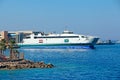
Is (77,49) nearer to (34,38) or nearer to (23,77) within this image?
(34,38)

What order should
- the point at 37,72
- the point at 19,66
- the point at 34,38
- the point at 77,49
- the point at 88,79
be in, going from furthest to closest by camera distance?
the point at 34,38
the point at 77,49
the point at 19,66
the point at 37,72
the point at 88,79

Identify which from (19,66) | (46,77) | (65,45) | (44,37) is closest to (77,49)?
(65,45)

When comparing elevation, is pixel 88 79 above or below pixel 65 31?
below

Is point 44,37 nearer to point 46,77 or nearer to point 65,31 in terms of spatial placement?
point 65,31

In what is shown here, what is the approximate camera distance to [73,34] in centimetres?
11906

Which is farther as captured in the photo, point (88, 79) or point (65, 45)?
point (65, 45)

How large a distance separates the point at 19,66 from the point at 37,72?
3.99m

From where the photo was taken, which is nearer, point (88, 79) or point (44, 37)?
point (88, 79)

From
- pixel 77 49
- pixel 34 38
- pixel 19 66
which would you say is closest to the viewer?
pixel 19 66

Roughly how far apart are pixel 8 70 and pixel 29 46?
81609 millimetres

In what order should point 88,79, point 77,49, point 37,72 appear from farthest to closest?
point 77,49, point 37,72, point 88,79

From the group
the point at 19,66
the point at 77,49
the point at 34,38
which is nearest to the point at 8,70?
the point at 19,66

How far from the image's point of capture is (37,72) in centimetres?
4328

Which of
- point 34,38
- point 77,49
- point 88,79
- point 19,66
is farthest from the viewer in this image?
point 34,38
